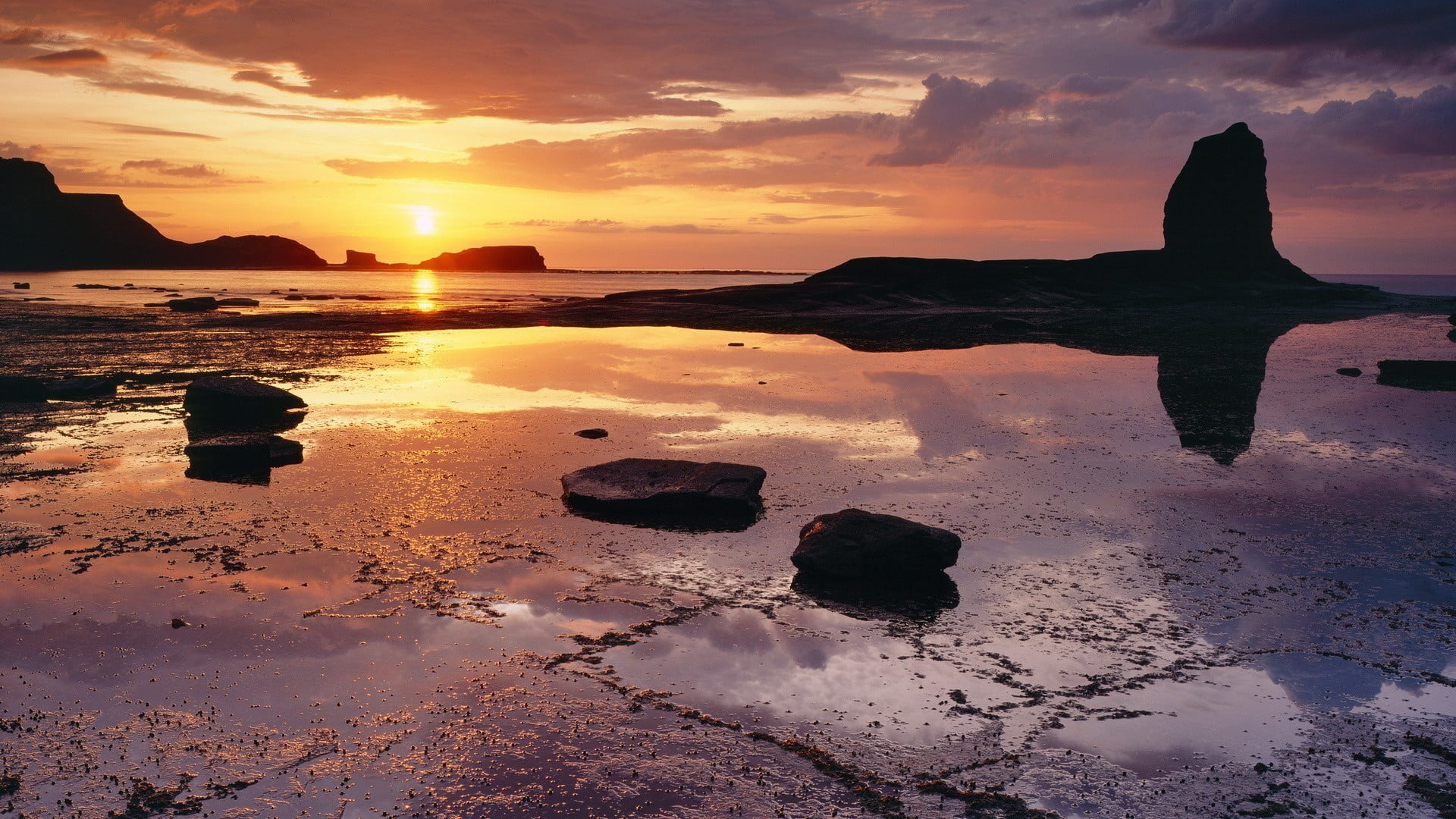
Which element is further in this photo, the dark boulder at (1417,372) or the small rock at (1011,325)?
the small rock at (1011,325)

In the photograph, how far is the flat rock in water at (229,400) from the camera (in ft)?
55.8

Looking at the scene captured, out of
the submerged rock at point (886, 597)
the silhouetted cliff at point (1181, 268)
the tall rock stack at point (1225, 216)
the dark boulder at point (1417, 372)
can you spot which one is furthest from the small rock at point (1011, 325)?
the tall rock stack at point (1225, 216)

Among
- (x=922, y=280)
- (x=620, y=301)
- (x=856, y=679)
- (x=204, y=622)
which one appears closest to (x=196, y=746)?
(x=204, y=622)

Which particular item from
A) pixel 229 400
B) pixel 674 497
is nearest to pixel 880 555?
pixel 674 497

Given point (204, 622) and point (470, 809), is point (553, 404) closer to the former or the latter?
point (204, 622)

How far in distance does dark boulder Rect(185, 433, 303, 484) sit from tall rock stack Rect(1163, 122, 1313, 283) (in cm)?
8511

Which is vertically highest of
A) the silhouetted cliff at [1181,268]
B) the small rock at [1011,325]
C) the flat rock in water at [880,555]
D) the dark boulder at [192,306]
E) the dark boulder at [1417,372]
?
the silhouetted cliff at [1181,268]

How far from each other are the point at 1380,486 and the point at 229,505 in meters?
15.7

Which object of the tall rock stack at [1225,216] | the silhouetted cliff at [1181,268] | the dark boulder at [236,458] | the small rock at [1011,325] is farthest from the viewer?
the tall rock stack at [1225,216]

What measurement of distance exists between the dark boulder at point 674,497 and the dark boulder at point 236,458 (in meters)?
5.00

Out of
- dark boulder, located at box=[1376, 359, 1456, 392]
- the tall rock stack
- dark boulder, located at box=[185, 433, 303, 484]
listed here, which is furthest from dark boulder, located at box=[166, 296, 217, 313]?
the tall rock stack

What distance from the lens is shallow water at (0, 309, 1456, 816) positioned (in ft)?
17.9

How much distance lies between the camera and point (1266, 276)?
83.4 metres

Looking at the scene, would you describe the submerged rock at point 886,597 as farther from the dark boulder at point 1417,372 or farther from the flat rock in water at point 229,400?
the dark boulder at point 1417,372
